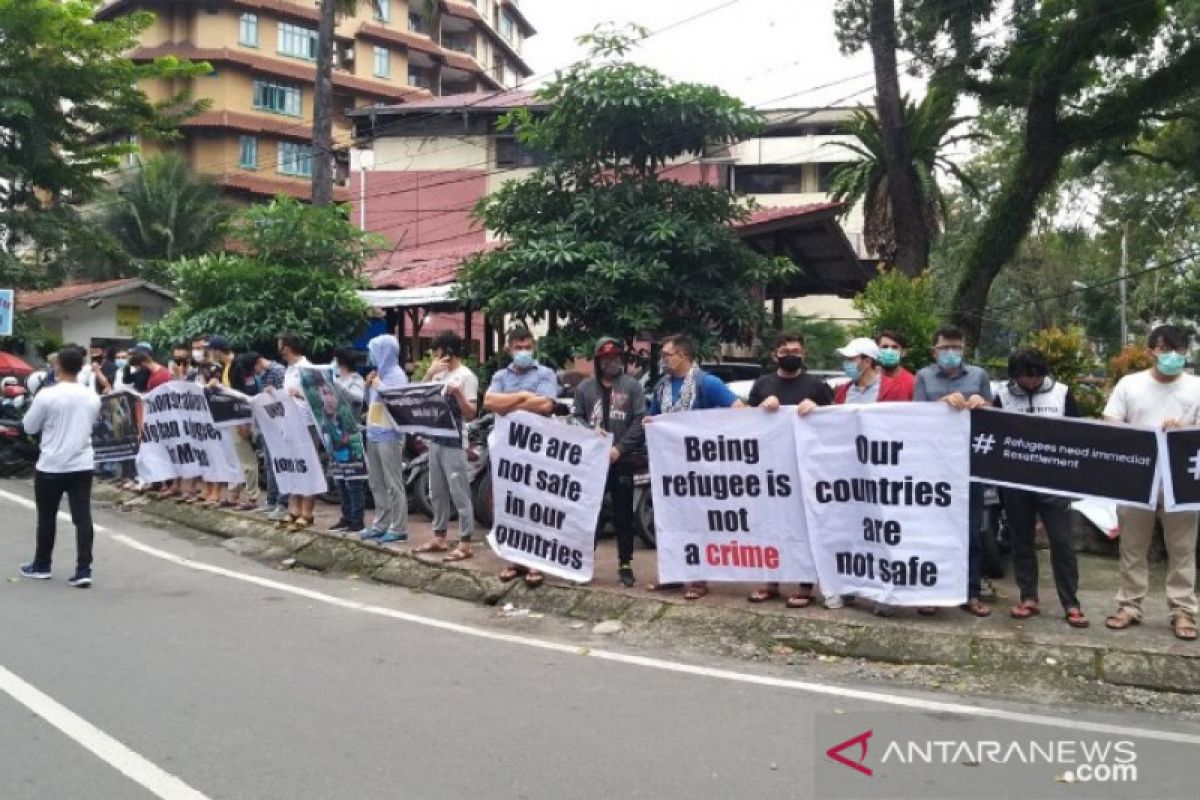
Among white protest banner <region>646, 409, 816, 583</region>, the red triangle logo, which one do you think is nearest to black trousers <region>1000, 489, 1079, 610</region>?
white protest banner <region>646, 409, 816, 583</region>

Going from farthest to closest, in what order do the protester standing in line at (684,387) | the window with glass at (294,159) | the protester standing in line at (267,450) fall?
the window with glass at (294,159) → the protester standing in line at (267,450) → the protester standing in line at (684,387)

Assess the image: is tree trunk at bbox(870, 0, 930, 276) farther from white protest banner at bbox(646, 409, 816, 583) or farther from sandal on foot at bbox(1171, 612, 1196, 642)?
sandal on foot at bbox(1171, 612, 1196, 642)

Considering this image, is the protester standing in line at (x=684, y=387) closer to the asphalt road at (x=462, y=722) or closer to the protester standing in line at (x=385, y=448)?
the asphalt road at (x=462, y=722)

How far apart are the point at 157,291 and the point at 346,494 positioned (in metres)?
23.9

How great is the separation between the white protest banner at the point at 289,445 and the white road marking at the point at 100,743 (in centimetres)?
484

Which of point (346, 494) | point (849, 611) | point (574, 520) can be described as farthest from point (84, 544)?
point (849, 611)

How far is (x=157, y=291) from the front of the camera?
31719mm

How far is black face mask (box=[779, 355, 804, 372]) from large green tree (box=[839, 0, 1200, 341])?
1176cm

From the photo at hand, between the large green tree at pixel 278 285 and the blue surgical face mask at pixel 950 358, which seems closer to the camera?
the blue surgical face mask at pixel 950 358

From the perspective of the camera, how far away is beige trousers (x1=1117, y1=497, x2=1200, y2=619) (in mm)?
6742

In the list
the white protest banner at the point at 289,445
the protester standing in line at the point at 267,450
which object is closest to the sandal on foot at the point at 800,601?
the white protest banner at the point at 289,445

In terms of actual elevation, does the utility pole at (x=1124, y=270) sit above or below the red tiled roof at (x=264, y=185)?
below

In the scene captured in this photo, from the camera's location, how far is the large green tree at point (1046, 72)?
56.2ft

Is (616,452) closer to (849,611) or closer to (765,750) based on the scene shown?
(849,611)
